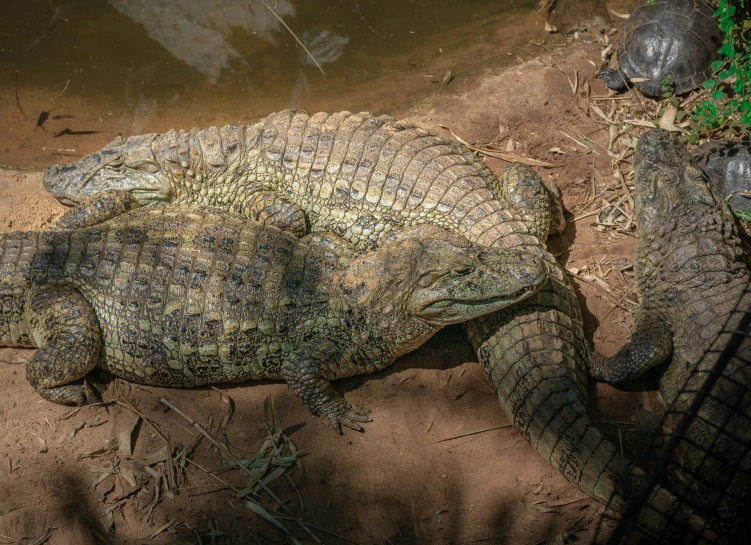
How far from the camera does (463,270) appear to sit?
3.61 metres

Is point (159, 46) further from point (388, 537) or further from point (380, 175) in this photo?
point (388, 537)

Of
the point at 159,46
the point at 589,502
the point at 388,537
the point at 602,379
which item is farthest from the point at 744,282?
the point at 159,46

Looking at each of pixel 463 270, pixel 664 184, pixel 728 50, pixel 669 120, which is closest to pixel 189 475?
pixel 463 270

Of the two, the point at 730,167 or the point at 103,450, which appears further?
the point at 730,167

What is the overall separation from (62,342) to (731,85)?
5798mm

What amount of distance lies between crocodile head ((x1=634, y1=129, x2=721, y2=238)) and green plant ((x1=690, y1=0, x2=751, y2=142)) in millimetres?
542

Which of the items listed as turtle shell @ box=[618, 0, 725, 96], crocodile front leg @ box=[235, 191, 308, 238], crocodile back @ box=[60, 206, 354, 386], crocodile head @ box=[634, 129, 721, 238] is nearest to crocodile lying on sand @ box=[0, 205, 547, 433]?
crocodile back @ box=[60, 206, 354, 386]

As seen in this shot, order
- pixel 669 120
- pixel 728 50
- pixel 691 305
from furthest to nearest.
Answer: pixel 669 120, pixel 728 50, pixel 691 305

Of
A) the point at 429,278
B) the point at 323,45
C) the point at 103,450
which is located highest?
the point at 323,45

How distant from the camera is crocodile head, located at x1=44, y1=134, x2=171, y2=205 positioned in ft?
16.1

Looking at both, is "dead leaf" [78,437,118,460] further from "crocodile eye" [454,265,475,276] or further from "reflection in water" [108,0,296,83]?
"reflection in water" [108,0,296,83]

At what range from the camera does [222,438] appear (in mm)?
3758

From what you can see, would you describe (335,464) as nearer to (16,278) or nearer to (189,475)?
(189,475)

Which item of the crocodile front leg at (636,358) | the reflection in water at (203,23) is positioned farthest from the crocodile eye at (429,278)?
the reflection in water at (203,23)
